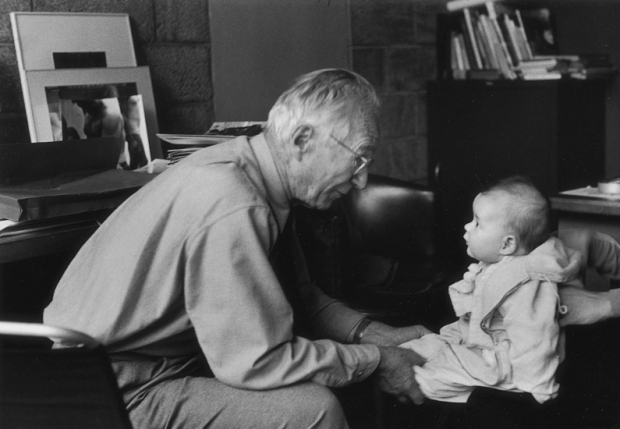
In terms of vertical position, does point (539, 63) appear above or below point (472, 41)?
below

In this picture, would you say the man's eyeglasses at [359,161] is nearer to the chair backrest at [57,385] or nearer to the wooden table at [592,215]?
the chair backrest at [57,385]

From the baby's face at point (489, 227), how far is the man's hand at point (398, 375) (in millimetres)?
301

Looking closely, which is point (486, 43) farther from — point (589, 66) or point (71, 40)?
point (71, 40)

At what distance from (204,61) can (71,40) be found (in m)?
0.63

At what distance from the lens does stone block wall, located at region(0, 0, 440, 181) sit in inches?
88.1

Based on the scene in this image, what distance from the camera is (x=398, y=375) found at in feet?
5.32

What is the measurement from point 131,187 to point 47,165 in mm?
222

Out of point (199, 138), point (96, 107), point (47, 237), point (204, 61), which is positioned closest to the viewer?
point (47, 237)

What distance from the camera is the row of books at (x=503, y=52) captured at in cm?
355

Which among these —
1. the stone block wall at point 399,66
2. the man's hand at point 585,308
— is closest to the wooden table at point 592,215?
the man's hand at point 585,308

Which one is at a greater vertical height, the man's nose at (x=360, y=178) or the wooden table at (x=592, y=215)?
the man's nose at (x=360, y=178)

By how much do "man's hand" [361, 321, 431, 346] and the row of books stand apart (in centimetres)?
208

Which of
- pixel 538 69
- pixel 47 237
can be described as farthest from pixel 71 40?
pixel 538 69

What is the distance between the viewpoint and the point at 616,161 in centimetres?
388
